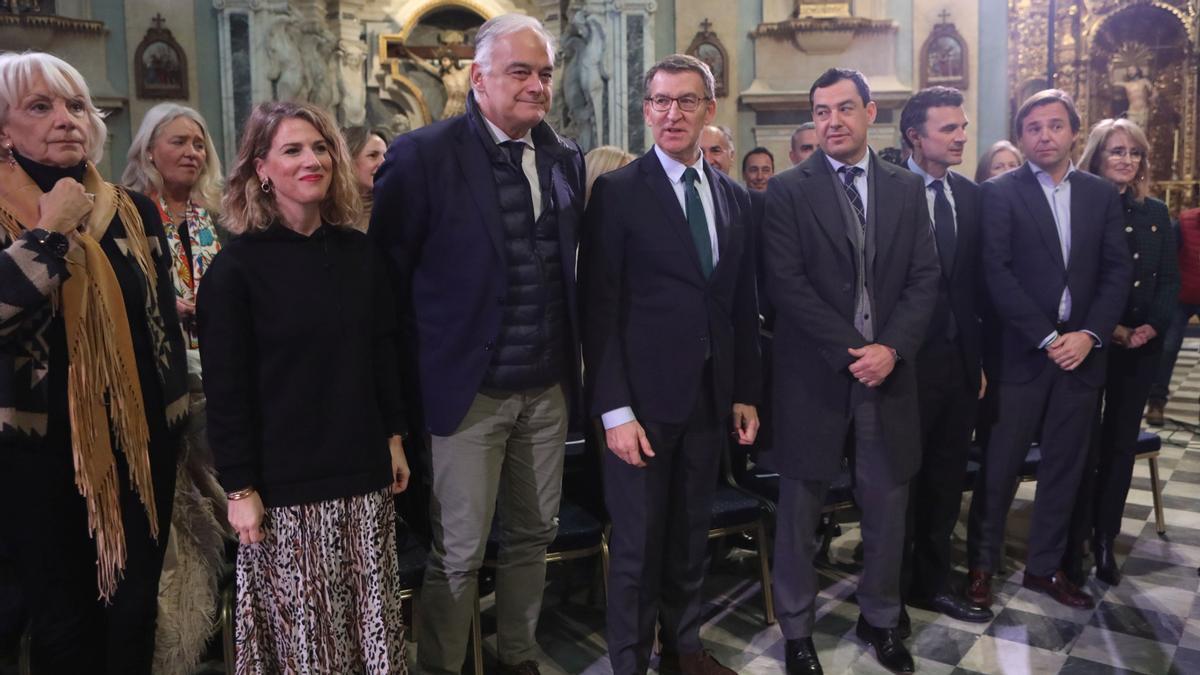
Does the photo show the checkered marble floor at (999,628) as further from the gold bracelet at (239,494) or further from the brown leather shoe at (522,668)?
the gold bracelet at (239,494)

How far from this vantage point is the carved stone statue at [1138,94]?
30.5 ft

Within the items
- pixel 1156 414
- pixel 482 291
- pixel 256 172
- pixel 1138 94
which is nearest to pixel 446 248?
pixel 482 291

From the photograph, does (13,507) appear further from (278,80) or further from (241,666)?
(278,80)

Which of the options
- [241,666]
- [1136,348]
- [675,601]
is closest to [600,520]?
[675,601]

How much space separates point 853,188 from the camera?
8.42 ft

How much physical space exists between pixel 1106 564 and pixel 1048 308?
3.28 ft

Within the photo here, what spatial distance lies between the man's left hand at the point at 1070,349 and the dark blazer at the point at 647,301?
3.91ft

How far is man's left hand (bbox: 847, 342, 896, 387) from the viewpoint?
95.4 inches

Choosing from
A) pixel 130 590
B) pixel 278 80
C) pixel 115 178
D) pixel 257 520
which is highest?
pixel 278 80

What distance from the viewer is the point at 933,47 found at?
8234 millimetres

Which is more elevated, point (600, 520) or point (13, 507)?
point (13, 507)

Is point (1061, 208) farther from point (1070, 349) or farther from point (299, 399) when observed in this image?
point (299, 399)

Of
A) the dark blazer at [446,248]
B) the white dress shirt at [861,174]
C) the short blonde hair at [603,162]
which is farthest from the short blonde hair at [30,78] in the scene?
the white dress shirt at [861,174]

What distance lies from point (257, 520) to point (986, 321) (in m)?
2.32
